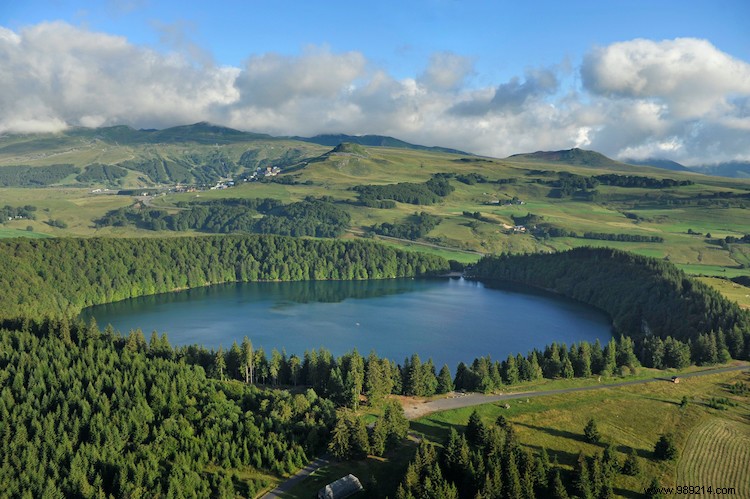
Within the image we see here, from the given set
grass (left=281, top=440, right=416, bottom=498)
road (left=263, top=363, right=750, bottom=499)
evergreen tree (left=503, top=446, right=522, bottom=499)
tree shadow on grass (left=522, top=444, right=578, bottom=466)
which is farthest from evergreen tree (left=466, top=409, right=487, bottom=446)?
road (left=263, top=363, right=750, bottom=499)

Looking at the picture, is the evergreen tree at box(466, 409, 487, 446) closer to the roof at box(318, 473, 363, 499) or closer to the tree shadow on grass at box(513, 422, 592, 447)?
the tree shadow on grass at box(513, 422, 592, 447)

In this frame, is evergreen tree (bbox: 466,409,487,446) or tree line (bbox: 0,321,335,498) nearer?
tree line (bbox: 0,321,335,498)

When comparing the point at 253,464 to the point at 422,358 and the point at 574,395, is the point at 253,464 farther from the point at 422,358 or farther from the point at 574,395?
the point at 422,358

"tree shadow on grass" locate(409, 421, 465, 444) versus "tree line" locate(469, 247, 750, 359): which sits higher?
"tree line" locate(469, 247, 750, 359)

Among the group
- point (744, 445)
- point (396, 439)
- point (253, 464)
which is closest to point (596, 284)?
point (744, 445)

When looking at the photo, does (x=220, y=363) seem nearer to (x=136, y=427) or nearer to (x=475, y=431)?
(x=136, y=427)

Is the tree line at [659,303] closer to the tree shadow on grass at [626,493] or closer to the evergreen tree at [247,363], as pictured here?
the tree shadow on grass at [626,493]

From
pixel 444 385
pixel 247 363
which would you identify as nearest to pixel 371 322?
pixel 247 363
